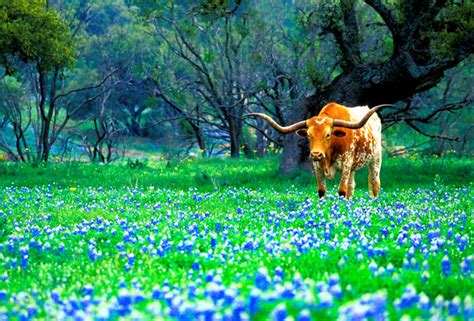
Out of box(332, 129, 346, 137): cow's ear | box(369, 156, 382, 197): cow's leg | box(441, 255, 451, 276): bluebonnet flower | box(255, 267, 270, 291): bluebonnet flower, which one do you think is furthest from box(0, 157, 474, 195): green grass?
box(255, 267, 270, 291): bluebonnet flower

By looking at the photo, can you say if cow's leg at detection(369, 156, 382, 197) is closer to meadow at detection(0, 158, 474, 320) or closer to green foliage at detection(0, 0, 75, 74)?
meadow at detection(0, 158, 474, 320)

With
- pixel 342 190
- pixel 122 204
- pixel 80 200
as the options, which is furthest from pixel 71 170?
pixel 342 190

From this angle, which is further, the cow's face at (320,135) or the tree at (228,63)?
the tree at (228,63)

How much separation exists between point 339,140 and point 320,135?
0.90 meters

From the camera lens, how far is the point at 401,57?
17.3 meters

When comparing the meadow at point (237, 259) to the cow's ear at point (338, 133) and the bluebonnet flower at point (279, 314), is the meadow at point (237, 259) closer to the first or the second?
the bluebonnet flower at point (279, 314)

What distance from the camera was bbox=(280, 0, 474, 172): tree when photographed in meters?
16.6

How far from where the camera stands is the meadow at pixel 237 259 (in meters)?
3.54

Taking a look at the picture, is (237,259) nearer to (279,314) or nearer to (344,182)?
(279,314)

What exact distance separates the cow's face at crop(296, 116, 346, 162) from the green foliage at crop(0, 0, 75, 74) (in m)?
12.1

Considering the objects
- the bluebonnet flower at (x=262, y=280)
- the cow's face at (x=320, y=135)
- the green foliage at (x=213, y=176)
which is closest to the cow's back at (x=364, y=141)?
the cow's face at (x=320, y=135)

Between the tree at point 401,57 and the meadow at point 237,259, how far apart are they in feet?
19.9

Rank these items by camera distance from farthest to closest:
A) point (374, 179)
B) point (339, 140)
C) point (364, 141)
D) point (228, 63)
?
1. point (228, 63)
2. point (374, 179)
3. point (364, 141)
4. point (339, 140)

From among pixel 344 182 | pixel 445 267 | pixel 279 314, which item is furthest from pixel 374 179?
pixel 279 314
